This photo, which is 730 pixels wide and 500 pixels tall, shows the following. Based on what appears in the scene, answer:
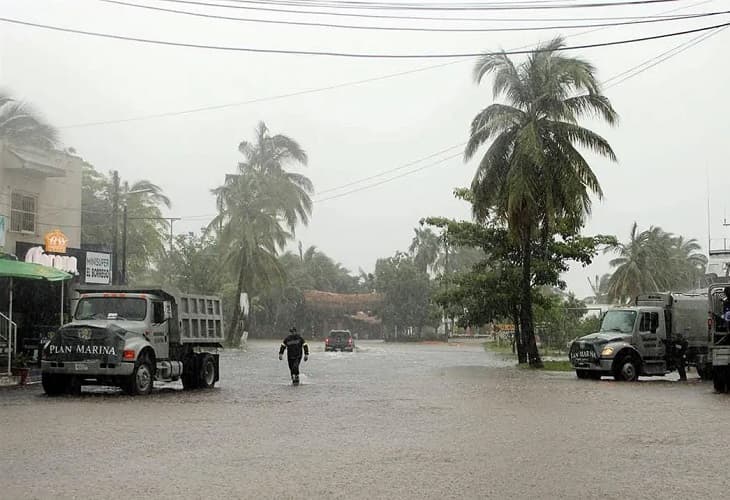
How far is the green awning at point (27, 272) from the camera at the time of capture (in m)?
21.2

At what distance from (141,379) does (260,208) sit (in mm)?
37473

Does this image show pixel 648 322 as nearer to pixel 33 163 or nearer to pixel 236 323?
pixel 33 163

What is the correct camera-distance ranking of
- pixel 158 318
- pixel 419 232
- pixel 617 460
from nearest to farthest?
1. pixel 617 460
2. pixel 158 318
3. pixel 419 232

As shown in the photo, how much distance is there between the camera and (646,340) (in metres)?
26.6

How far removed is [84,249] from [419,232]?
6760 centimetres

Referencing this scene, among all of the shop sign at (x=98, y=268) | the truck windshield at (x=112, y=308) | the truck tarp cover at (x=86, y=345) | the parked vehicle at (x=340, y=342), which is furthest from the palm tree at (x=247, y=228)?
the truck tarp cover at (x=86, y=345)

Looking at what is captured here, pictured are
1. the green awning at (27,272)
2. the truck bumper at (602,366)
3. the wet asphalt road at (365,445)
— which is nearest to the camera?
the wet asphalt road at (365,445)

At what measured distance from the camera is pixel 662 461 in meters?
10.1

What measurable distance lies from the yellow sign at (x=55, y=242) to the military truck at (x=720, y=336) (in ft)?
71.3

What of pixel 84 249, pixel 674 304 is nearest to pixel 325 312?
pixel 84 249

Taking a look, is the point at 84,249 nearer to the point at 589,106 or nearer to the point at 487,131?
the point at 487,131

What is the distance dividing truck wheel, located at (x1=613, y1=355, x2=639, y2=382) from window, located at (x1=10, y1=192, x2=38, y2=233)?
20.2 m

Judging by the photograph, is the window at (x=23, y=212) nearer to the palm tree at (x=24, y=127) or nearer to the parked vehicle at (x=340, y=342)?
the palm tree at (x=24, y=127)

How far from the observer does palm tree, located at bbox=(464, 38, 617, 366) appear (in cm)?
3177
